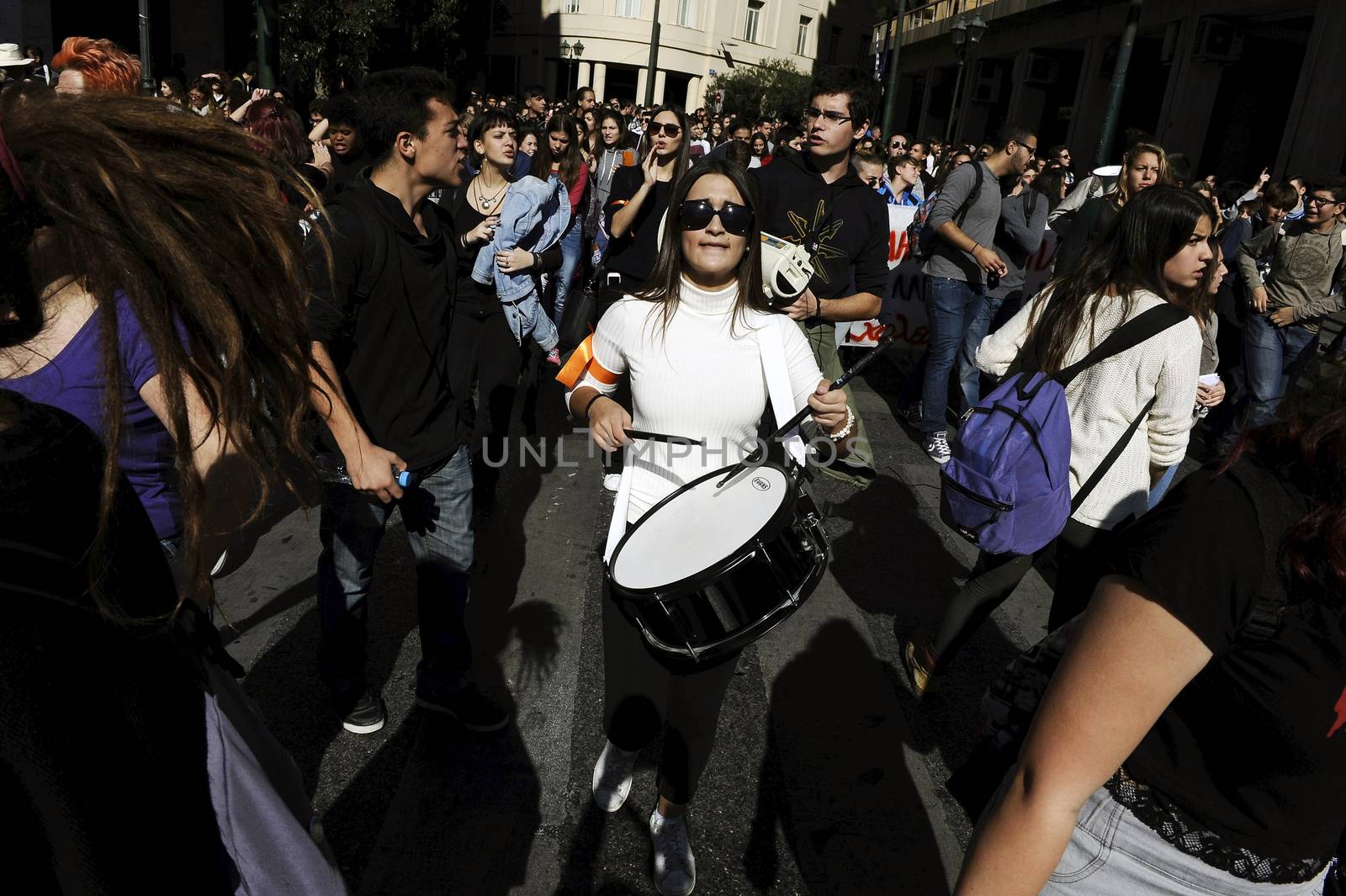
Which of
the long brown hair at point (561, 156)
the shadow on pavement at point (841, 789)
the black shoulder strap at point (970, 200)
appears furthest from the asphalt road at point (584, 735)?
the long brown hair at point (561, 156)

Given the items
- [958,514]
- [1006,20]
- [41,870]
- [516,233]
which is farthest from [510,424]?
[1006,20]

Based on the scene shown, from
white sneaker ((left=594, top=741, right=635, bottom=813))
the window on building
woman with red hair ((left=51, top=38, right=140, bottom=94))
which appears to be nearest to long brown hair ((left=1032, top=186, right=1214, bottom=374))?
white sneaker ((left=594, top=741, right=635, bottom=813))

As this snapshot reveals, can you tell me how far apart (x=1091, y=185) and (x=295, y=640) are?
726cm

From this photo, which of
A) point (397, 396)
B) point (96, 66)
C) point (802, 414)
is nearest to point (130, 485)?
point (802, 414)

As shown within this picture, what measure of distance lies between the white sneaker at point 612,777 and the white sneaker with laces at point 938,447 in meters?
3.87

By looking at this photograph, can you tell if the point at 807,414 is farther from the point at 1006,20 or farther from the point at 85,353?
the point at 1006,20

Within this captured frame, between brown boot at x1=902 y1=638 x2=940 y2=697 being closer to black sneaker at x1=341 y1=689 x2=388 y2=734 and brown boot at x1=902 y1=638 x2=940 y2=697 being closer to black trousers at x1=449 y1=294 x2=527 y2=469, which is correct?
black sneaker at x1=341 y1=689 x2=388 y2=734

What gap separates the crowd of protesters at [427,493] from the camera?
0.91 m

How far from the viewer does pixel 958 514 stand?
120 inches

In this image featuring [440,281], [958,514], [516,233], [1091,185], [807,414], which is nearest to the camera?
[807,414]

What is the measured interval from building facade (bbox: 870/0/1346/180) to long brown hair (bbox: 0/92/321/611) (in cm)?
1287

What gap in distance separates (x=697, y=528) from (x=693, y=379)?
1.47 ft

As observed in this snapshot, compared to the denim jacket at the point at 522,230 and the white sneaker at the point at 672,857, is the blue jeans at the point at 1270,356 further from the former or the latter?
the white sneaker at the point at 672,857

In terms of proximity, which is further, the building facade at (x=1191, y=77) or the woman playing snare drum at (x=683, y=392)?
the building facade at (x=1191, y=77)
